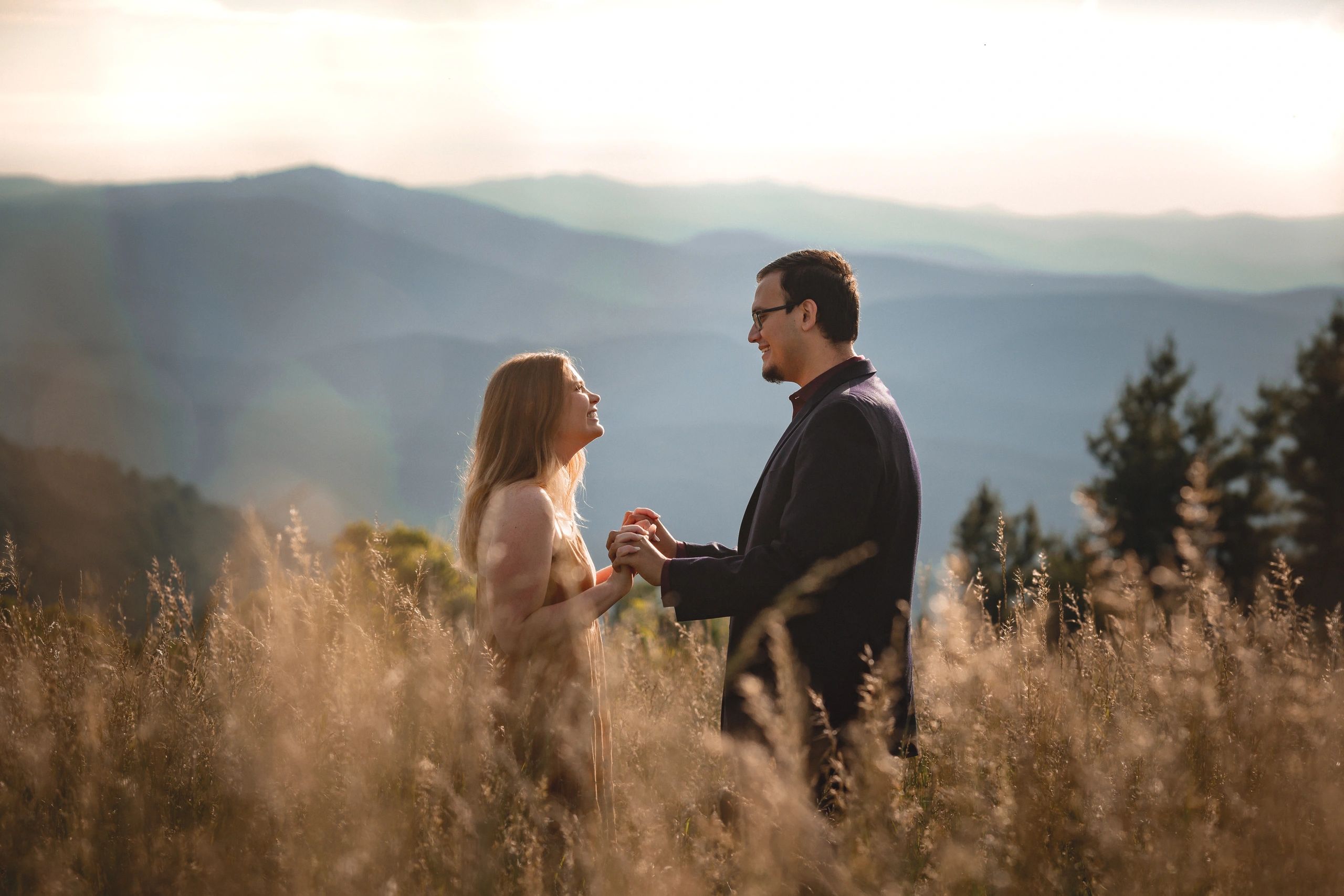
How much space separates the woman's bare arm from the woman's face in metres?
0.40

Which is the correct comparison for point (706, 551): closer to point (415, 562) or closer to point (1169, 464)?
point (415, 562)

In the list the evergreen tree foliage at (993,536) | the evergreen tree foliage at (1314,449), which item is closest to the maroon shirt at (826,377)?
the evergreen tree foliage at (993,536)

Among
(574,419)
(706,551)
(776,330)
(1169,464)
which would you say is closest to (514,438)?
(574,419)

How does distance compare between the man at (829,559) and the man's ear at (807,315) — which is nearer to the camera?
the man at (829,559)

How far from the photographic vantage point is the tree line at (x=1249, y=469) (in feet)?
99.6

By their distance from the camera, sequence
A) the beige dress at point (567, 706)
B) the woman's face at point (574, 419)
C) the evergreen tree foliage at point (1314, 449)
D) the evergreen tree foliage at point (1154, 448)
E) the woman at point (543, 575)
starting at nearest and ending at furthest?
the beige dress at point (567, 706), the woman at point (543, 575), the woman's face at point (574, 419), the evergreen tree foliage at point (1314, 449), the evergreen tree foliage at point (1154, 448)

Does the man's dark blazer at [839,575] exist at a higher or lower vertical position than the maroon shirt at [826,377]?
lower

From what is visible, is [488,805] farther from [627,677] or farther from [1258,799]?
[1258,799]

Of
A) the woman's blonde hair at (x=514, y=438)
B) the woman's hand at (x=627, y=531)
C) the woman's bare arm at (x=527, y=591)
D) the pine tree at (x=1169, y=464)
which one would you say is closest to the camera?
the woman's bare arm at (x=527, y=591)

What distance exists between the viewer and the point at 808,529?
2596mm

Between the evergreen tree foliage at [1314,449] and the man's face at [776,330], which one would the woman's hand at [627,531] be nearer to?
the man's face at [776,330]

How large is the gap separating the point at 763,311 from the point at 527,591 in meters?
1.37

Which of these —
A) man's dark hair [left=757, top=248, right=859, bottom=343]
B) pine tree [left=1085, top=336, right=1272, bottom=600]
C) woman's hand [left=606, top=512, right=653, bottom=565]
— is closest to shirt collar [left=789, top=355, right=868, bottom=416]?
man's dark hair [left=757, top=248, right=859, bottom=343]

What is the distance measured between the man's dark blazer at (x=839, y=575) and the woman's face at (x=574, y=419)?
715 mm
